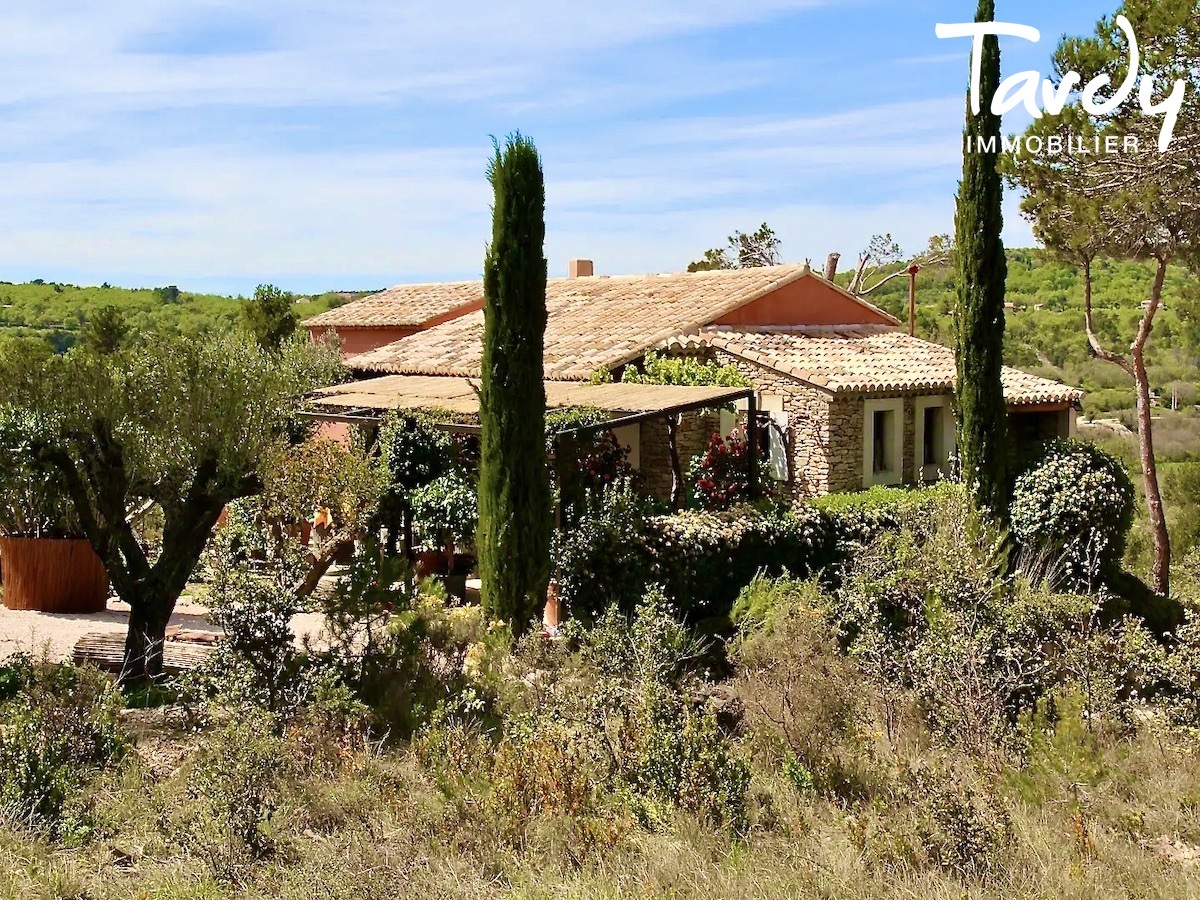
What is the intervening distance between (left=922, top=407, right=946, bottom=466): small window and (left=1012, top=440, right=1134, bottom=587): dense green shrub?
9.47ft

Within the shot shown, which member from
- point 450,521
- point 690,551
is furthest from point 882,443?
point 450,521

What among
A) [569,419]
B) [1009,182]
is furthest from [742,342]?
[569,419]

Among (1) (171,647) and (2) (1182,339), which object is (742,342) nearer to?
(1) (171,647)

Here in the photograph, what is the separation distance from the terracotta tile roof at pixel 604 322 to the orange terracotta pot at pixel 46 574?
855 cm

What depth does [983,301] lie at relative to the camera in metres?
18.3

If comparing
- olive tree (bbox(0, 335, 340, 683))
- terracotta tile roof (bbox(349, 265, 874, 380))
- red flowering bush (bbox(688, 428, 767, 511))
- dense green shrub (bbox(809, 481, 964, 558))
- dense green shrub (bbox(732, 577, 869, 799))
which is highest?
terracotta tile roof (bbox(349, 265, 874, 380))

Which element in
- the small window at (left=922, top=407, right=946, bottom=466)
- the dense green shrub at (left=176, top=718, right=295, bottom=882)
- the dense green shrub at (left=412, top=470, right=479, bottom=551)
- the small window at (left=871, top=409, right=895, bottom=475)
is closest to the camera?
the dense green shrub at (left=176, top=718, right=295, bottom=882)

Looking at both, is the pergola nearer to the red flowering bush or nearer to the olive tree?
the red flowering bush

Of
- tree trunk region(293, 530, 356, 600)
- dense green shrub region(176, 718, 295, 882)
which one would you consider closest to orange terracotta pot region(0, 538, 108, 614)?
tree trunk region(293, 530, 356, 600)

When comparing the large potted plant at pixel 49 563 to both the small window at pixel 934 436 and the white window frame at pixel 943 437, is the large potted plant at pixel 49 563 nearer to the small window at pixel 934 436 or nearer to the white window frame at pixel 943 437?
the white window frame at pixel 943 437

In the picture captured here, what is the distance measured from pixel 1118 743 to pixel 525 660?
176 inches

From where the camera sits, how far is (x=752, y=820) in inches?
261

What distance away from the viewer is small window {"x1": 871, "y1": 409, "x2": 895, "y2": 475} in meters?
20.5

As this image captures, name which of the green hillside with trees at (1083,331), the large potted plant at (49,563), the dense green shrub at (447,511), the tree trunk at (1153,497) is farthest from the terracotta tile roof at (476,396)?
the green hillside with trees at (1083,331)
